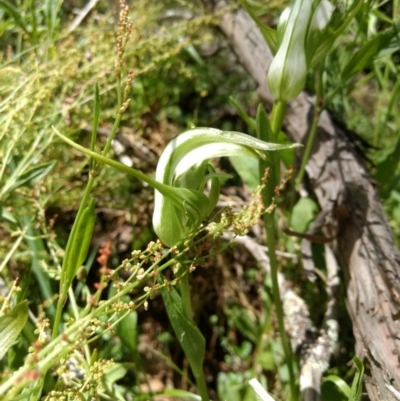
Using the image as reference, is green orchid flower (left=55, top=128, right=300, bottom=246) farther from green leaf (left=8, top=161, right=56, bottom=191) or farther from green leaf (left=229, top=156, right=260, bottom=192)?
green leaf (left=229, top=156, right=260, bottom=192)

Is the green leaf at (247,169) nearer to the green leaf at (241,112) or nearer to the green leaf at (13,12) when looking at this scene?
the green leaf at (241,112)

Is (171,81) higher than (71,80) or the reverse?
the reverse

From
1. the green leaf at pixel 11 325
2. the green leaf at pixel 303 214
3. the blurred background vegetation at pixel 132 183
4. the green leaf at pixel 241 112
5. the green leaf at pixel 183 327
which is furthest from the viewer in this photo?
the green leaf at pixel 303 214

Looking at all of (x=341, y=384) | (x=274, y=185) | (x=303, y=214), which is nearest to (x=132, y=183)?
(x=303, y=214)


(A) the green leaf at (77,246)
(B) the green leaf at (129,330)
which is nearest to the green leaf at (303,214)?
(B) the green leaf at (129,330)

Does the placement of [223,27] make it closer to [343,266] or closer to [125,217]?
[125,217]

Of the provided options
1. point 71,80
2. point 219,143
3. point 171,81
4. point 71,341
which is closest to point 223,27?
point 171,81
